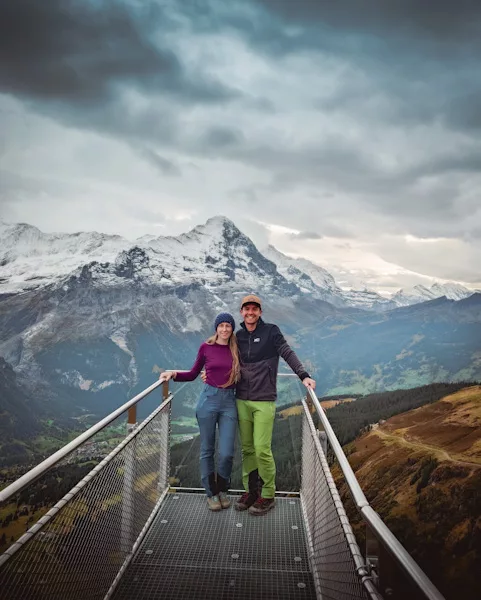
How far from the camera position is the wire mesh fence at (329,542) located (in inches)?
97.4

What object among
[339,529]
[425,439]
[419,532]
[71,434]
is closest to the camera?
[339,529]

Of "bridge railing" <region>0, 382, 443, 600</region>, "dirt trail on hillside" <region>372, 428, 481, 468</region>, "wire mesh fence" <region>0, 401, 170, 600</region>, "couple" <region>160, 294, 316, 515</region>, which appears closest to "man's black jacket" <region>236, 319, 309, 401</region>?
"couple" <region>160, 294, 316, 515</region>

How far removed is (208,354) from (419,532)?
13.8m

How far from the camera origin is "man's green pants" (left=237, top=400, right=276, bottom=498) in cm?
486

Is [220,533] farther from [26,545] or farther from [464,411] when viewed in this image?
[464,411]

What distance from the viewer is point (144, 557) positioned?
4375 millimetres

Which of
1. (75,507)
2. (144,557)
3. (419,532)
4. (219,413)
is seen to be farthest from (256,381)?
(419,532)

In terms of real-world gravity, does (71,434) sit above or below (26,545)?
below

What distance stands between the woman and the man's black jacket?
0.37 feet

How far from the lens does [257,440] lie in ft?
16.0

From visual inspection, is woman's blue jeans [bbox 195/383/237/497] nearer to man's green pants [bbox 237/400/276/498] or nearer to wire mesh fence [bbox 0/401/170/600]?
man's green pants [bbox 237/400/276/498]

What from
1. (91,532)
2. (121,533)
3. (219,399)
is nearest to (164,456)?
(219,399)

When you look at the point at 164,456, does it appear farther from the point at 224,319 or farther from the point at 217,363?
the point at 224,319

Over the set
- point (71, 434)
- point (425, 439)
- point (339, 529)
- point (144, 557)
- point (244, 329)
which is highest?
point (244, 329)
